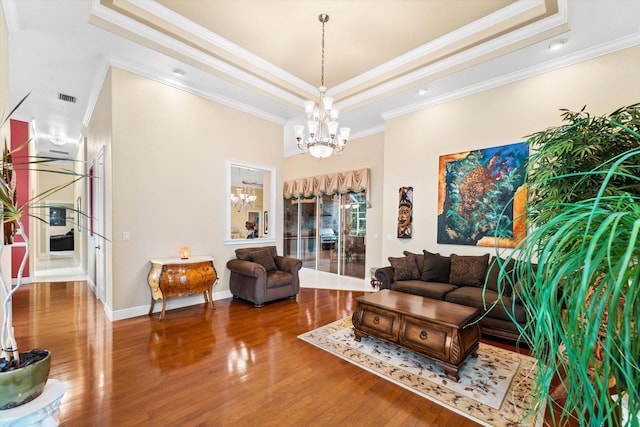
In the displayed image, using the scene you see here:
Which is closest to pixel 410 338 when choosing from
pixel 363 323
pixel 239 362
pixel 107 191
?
pixel 363 323

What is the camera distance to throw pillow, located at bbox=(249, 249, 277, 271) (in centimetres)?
521

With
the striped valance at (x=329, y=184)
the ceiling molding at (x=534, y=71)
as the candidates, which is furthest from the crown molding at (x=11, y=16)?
the striped valance at (x=329, y=184)

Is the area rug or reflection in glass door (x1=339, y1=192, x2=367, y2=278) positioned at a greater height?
reflection in glass door (x1=339, y1=192, x2=367, y2=278)

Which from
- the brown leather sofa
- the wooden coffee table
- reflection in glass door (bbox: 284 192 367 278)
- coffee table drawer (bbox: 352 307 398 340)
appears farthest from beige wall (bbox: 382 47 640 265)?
coffee table drawer (bbox: 352 307 398 340)

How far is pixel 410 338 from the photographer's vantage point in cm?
289

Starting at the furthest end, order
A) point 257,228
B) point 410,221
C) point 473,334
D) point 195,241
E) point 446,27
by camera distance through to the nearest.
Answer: point 257,228, point 410,221, point 195,241, point 446,27, point 473,334

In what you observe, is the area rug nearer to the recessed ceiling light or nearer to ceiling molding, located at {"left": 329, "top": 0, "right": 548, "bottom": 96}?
the recessed ceiling light

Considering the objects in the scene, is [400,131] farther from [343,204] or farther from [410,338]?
[410,338]

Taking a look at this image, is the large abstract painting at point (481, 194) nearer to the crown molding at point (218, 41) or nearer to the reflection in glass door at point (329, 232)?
the reflection in glass door at point (329, 232)

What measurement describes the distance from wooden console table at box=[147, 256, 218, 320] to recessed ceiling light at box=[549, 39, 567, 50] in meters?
5.68

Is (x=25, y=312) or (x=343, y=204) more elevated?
(x=343, y=204)

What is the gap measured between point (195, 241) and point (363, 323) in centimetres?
318

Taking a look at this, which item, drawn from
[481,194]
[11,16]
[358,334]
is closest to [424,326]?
[358,334]

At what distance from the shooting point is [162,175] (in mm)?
4461
